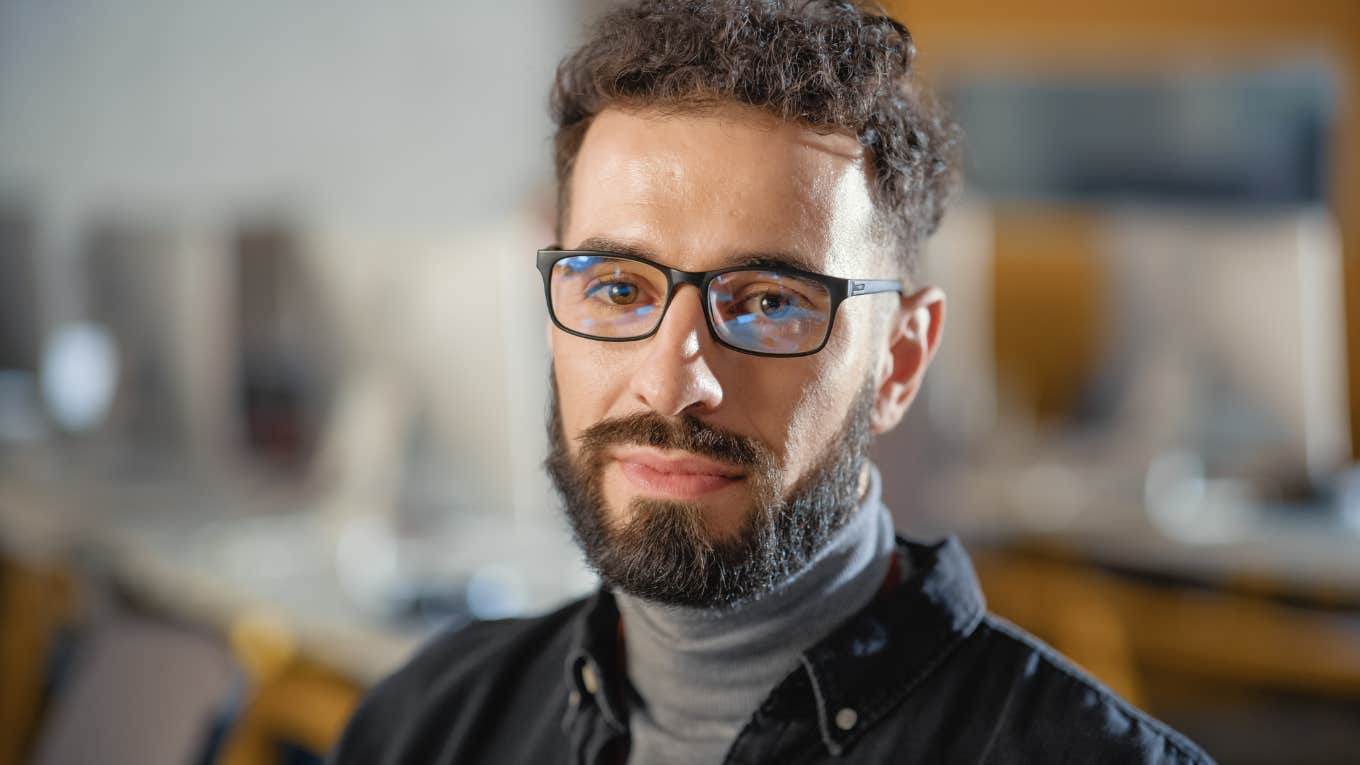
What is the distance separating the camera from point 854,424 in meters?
0.90

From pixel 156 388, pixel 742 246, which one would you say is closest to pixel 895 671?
pixel 742 246

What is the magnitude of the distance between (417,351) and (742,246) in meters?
1.78

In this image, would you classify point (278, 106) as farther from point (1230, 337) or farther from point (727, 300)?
point (727, 300)

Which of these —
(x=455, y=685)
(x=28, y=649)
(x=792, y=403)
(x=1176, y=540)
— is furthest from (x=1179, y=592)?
(x=28, y=649)

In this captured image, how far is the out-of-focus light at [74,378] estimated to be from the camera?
375 centimetres

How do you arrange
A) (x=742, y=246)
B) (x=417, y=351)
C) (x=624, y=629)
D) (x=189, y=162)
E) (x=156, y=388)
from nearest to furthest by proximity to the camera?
(x=742, y=246), (x=624, y=629), (x=417, y=351), (x=156, y=388), (x=189, y=162)

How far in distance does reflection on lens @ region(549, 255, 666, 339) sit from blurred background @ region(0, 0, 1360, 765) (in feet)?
0.76

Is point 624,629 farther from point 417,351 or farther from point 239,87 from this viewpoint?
point 239,87

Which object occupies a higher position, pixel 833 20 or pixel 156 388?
pixel 833 20

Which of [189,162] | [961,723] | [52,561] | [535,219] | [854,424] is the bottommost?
[52,561]

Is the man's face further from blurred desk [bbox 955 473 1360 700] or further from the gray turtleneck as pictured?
blurred desk [bbox 955 473 1360 700]

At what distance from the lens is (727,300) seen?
0.83 meters

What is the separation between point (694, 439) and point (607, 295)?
0.13 metres

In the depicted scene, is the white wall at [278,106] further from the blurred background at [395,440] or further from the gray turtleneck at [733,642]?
the gray turtleneck at [733,642]
